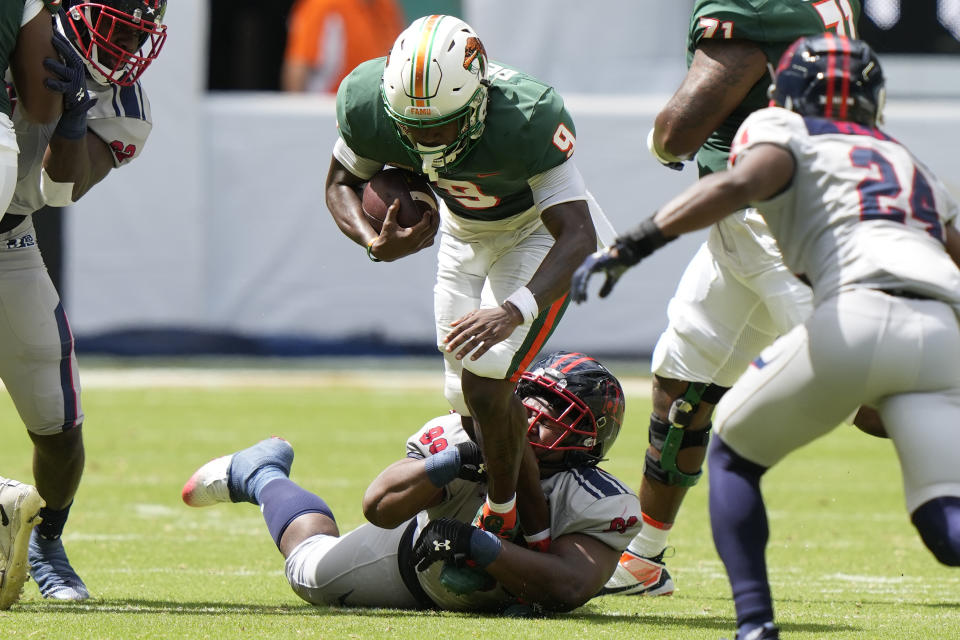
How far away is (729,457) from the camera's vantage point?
3.29 m

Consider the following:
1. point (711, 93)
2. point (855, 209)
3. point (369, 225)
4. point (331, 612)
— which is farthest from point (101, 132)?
point (855, 209)

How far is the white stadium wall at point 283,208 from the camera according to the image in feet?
40.7

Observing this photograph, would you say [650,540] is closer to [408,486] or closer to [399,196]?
[408,486]

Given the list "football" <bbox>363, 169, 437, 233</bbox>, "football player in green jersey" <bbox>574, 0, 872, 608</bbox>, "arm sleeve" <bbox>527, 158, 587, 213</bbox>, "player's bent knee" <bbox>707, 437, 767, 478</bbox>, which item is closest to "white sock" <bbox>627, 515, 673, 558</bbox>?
"football player in green jersey" <bbox>574, 0, 872, 608</bbox>

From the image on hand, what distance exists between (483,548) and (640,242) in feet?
3.68

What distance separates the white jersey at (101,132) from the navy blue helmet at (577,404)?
57.9 inches

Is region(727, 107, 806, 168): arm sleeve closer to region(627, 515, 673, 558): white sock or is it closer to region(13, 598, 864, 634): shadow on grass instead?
region(13, 598, 864, 634): shadow on grass

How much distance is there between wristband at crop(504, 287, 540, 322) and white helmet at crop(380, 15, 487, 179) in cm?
50

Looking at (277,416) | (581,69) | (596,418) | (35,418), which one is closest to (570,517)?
(596,418)

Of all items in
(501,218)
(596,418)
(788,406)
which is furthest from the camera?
(501,218)

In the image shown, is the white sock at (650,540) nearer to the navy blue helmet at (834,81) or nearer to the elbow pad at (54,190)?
the navy blue helmet at (834,81)

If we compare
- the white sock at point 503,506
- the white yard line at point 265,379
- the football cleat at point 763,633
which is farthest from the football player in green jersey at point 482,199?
the white yard line at point 265,379

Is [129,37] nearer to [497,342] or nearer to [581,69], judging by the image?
[497,342]

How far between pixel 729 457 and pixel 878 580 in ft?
6.20
